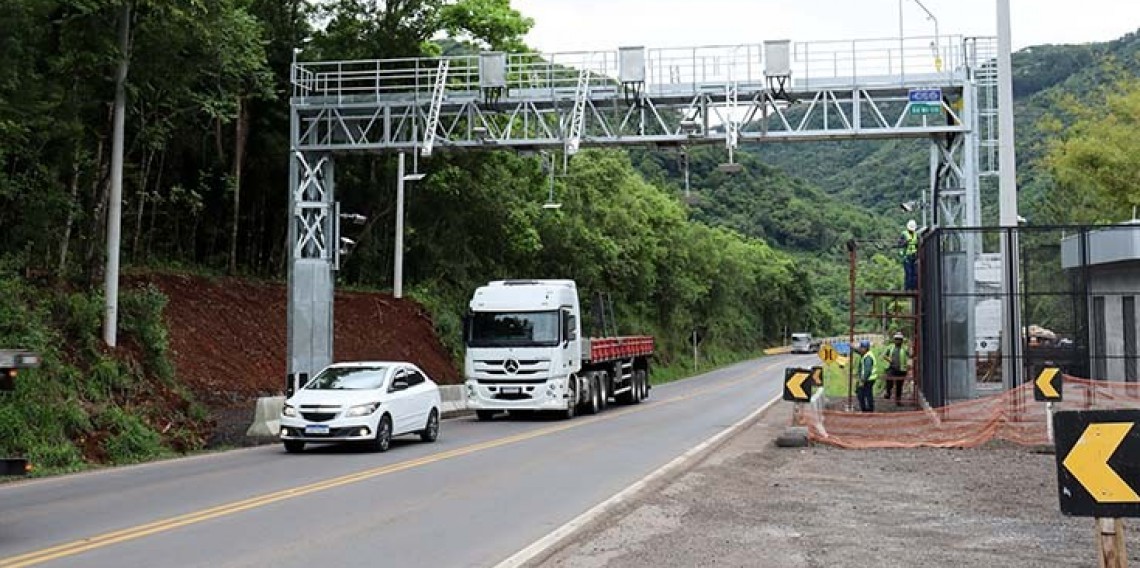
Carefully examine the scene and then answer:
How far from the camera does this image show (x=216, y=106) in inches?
950

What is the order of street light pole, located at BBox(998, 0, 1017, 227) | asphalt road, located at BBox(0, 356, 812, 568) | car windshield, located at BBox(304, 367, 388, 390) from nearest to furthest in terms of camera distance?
asphalt road, located at BBox(0, 356, 812, 568), car windshield, located at BBox(304, 367, 388, 390), street light pole, located at BBox(998, 0, 1017, 227)

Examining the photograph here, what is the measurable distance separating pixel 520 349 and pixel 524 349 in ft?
0.33

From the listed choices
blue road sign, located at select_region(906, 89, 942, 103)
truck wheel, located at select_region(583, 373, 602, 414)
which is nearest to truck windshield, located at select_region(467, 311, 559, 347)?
truck wheel, located at select_region(583, 373, 602, 414)

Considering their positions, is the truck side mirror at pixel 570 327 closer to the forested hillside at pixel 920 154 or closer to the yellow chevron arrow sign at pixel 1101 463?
the yellow chevron arrow sign at pixel 1101 463

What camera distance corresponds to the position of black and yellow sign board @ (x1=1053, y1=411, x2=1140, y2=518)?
6.07 m

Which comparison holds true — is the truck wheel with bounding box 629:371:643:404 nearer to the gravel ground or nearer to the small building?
the small building

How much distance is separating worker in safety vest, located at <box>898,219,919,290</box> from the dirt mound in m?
16.8

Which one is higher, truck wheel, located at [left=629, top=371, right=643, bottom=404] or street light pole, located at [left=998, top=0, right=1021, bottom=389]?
street light pole, located at [left=998, top=0, right=1021, bottom=389]

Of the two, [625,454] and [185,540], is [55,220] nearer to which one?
[625,454]

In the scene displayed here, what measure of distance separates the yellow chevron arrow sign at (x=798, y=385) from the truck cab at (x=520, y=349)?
25.4 ft

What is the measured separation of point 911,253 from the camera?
28594 mm

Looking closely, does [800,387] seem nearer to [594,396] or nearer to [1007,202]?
[1007,202]

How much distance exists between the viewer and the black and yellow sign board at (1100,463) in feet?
19.9

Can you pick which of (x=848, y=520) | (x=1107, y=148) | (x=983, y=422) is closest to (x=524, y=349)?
(x=983, y=422)
